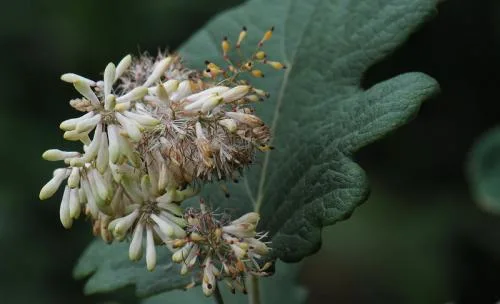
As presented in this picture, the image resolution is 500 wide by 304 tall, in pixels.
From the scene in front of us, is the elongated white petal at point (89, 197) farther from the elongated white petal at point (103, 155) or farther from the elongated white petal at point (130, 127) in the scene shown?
the elongated white petal at point (130, 127)

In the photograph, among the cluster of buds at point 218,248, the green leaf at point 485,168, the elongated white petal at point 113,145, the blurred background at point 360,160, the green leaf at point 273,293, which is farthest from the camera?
the blurred background at point 360,160

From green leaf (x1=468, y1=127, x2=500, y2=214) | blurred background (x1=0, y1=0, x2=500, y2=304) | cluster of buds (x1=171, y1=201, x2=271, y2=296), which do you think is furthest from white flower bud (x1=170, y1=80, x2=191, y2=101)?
blurred background (x1=0, y1=0, x2=500, y2=304)

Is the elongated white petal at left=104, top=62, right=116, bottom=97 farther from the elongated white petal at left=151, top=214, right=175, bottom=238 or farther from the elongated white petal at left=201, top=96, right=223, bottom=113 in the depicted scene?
the elongated white petal at left=151, top=214, right=175, bottom=238

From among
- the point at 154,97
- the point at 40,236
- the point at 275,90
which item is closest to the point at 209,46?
the point at 275,90

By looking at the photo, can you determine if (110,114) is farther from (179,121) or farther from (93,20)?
(93,20)

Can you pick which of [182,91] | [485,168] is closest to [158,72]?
[182,91]

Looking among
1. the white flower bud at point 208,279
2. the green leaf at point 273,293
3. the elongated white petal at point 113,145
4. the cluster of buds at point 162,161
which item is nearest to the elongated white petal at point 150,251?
the cluster of buds at point 162,161
